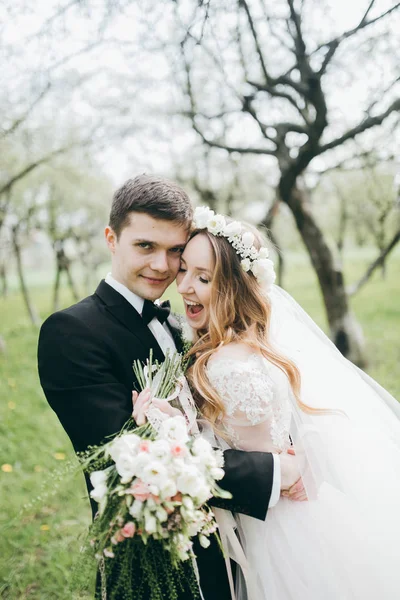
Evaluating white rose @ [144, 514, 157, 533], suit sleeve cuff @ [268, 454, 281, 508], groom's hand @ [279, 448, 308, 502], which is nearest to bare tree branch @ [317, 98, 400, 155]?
groom's hand @ [279, 448, 308, 502]

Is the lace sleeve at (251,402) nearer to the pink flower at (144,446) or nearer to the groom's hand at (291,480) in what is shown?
the groom's hand at (291,480)

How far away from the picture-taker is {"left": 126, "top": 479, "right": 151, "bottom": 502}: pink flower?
5.19ft

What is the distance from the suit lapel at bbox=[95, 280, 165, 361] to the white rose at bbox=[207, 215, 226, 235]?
0.64 metres

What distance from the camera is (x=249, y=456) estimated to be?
213cm

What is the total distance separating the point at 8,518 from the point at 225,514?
3.09 metres

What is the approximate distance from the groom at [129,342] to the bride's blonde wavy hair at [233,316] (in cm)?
22

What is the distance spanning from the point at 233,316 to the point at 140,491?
3.97 ft

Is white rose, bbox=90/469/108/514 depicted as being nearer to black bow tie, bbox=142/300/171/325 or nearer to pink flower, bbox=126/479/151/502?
pink flower, bbox=126/479/151/502

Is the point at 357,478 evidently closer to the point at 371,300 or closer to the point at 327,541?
the point at 327,541

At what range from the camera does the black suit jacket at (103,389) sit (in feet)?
6.80

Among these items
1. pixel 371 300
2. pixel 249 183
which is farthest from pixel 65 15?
pixel 249 183

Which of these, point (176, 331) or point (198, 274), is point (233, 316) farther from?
point (176, 331)

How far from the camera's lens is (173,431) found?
1731mm

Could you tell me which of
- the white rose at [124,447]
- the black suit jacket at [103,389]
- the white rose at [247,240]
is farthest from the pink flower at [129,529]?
the white rose at [247,240]
